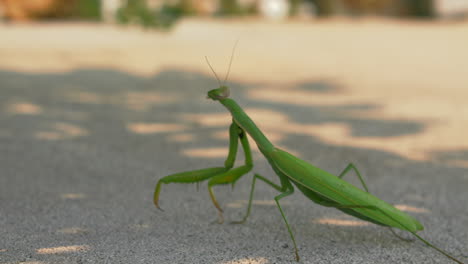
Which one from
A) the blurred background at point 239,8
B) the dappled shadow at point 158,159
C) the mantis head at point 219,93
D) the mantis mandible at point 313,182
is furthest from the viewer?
the blurred background at point 239,8

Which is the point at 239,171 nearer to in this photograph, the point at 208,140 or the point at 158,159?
the point at 158,159

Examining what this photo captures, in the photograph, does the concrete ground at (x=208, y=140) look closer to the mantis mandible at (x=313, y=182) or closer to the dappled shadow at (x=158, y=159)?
the dappled shadow at (x=158, y=159)

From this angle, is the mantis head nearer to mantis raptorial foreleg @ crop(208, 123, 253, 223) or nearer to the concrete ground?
mantis raptorial foreleg @ crop(208, 123, 253, 223)

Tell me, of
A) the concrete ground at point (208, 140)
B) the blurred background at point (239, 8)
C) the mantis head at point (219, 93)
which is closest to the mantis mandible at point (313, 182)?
the mantis head at point (219, 93)

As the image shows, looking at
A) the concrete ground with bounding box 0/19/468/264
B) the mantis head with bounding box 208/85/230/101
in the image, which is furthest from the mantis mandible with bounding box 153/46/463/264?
the concrete ground with bounding box 0/19/468/264

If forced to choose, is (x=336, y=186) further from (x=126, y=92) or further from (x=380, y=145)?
(x=126, y=92)

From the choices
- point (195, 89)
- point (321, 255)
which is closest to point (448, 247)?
point (321, 255)

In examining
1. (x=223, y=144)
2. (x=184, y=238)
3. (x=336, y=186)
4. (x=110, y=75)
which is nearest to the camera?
(x=336, y=186)
